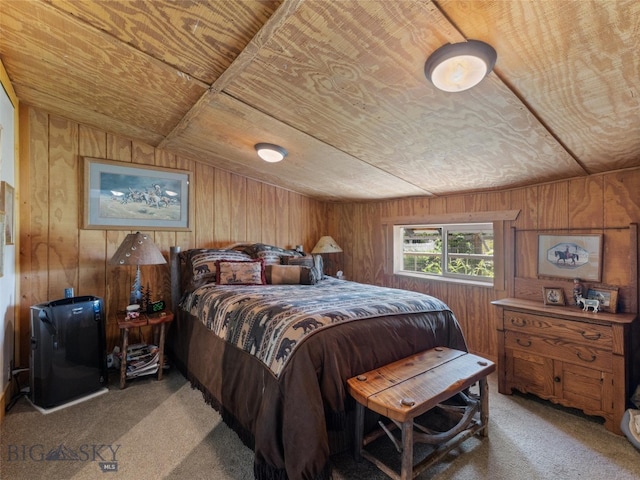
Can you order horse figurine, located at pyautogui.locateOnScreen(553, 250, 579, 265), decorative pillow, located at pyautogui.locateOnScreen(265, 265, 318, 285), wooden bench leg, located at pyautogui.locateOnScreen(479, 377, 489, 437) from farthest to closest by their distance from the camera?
1. decorative pillow, located at pyautogui.locateOnScreen(265, 265, 318, 285)
2. horse figurine, located at pyautogui.locateOnScreen(553, 250, 579, 265)
3. wooden bench leg, located at pyautogui.locateOnScreen(479, 377, 489, 437)

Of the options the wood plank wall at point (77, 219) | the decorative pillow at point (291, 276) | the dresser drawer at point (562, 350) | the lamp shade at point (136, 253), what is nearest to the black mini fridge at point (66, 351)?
the lamp shade at point (136, 253)

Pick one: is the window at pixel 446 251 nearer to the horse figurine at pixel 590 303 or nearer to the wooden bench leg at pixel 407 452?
the horse figurine at pixel 590 303

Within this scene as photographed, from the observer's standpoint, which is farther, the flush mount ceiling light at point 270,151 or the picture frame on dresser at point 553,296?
the flush mount ceiling light at point 270,151

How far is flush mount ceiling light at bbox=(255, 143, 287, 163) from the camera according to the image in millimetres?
2611

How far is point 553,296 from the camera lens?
7.86 feet

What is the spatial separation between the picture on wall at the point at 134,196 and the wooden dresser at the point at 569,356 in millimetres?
3249

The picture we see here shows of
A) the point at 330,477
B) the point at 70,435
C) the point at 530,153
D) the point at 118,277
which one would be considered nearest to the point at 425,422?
the point at 330,477

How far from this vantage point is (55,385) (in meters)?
2.17

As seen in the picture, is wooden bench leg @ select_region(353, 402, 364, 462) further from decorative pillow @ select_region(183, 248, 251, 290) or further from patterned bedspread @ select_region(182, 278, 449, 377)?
decorative pillow @ select_region(183, 248, 251, 290)

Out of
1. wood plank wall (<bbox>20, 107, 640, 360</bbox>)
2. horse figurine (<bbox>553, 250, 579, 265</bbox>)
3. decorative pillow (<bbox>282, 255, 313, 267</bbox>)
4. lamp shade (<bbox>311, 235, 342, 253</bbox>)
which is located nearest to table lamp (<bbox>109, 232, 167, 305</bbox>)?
wood plank wall (<bbox>20, 107, 640, 360</bbox>)

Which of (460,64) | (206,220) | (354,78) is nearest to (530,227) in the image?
(460,64)

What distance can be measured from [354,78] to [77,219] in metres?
2.77

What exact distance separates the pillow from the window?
180 centimetres

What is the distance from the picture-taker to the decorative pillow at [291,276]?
3.00m
